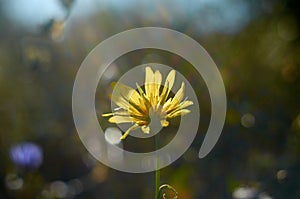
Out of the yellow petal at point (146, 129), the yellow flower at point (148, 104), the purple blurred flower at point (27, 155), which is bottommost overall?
the yellow petal at point (146, 129)

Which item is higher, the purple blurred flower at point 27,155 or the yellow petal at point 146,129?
the purple blurred flower at point 27,155

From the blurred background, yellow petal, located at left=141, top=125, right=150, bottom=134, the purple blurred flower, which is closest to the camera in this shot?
yellow petal, located at left=141, top=125, right=150, bottom=134

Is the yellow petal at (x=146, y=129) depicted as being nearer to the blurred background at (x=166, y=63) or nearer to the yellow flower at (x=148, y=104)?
the yellow flower at (x=148, y=104)

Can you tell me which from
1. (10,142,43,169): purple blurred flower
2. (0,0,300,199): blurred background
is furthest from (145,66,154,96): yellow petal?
(10,142,43,169): purple blurred flower

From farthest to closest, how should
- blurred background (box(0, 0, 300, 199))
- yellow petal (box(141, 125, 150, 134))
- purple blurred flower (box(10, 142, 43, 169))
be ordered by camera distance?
purple blurred flower (box(10, 142, 43, 169))
blurred background (box(0, 0, 300, 199))
yellow petal (box(141, 125, 150, 134))

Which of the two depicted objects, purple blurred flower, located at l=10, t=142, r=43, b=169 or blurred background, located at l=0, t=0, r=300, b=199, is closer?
blurred background, located at l=0, t=0, r=300, b=199

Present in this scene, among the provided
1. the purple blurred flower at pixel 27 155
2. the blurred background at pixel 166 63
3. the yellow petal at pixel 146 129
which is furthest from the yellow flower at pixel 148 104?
the purple blurred flower at pixel 27 155

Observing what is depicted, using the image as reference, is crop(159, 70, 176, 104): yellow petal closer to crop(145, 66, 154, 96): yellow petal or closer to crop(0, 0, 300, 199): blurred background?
crop(145, 66, 154, 96): yellow petal

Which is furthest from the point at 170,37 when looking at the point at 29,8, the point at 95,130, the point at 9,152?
the point at 9,152
